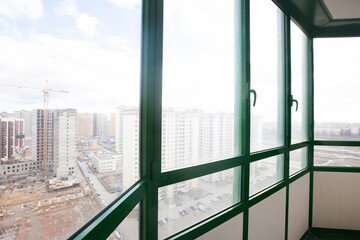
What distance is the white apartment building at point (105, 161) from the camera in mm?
562

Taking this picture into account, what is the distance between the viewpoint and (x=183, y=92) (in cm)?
109

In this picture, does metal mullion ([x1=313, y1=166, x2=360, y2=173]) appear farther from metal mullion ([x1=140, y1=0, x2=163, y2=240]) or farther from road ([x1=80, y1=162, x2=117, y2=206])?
road ([x1=80, y1=162, x2=117, y2=206])

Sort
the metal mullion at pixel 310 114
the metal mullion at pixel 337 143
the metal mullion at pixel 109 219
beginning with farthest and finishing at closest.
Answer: the metal mullion at pixel 310 114 < the metal mullion at pixel 337 143 < the metal mullion at pixel 109 219

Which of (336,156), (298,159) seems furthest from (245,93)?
(336,156)

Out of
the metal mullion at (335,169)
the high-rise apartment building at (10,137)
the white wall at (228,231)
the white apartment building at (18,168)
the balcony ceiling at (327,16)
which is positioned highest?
the balcony ceiling at (327,16)

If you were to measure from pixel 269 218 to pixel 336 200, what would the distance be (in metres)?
1.60

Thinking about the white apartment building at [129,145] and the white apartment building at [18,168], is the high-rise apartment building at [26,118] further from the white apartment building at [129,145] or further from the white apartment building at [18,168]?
the white apartment building at [129,145]

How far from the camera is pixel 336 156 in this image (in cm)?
263

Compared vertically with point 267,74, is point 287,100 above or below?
below

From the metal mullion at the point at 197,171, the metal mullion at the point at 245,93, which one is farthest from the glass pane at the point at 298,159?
the metal mullion at the point at 197,171

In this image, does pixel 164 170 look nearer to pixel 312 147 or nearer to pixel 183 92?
pixel 183 92

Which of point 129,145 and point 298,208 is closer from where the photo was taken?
point 129,145

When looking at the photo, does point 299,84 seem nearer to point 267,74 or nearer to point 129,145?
point 267,74

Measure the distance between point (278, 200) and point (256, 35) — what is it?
5.11 feet
